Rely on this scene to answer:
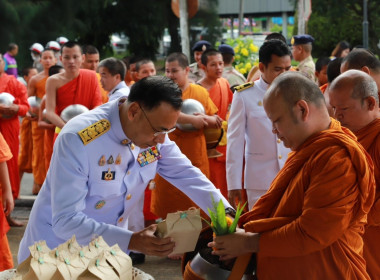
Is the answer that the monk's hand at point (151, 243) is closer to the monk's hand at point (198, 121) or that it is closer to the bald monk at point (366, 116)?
the bald monk at point (366, 116)

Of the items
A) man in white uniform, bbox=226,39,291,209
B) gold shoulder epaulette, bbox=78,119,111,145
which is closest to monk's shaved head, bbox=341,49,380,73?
man in white uniform, bbox=226,39,291,209

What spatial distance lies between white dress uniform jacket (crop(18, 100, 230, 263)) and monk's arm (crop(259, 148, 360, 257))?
706 mm

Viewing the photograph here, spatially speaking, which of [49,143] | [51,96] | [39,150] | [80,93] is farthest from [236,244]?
[39,150]

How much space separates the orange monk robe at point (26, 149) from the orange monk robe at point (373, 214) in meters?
6.13

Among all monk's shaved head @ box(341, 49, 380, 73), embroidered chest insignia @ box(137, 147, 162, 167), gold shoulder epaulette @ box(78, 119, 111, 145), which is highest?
monk's shaved head @ box(341, 49, 380, 73)

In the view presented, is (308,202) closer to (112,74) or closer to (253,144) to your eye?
(253,144)

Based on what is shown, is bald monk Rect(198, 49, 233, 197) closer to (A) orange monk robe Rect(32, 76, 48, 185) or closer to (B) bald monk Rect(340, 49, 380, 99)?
(A) orange monk robe Rect(32, 76, 48, 185)

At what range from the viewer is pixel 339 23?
26531 millimetres

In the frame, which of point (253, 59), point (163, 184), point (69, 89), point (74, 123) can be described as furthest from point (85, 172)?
point (253, 59)

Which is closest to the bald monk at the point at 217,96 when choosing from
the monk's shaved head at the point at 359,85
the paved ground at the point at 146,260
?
the paved ground at the point at 146,260

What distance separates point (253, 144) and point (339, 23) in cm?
2266

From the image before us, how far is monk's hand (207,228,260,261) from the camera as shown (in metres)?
2.71

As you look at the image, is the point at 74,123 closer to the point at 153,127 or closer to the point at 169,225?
the point at 153,127

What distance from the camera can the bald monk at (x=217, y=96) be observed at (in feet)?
21.9
